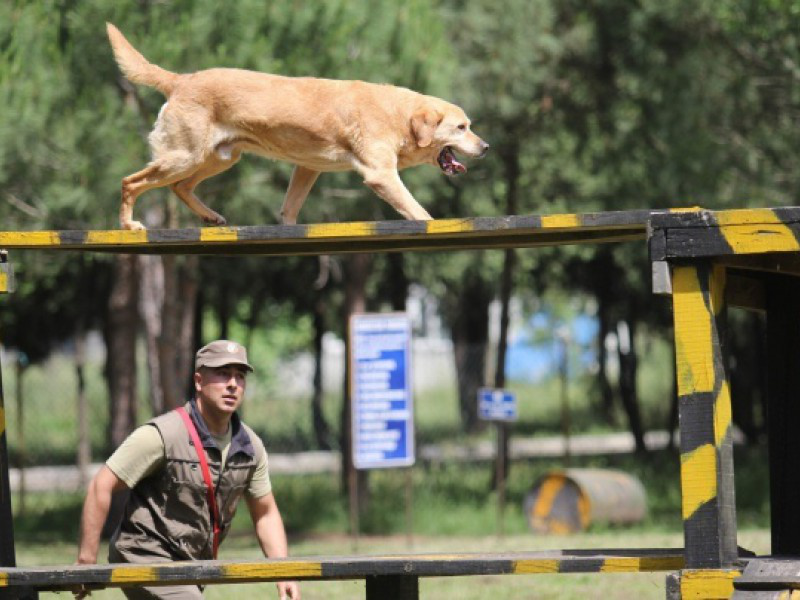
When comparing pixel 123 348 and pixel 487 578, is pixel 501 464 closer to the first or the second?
pixel 123 348

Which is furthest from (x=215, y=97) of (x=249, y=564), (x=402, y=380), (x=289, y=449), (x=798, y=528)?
(x=289, y=449)

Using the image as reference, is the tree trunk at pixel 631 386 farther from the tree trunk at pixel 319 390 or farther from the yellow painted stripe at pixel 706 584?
the yellow painted stripe at pixel 706 584

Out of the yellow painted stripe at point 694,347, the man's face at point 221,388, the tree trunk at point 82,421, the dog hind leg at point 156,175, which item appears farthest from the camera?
the tree trunk at point 82,421

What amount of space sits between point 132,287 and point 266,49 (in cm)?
631

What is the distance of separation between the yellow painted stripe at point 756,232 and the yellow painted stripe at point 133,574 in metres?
2.43

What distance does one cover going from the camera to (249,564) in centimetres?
570

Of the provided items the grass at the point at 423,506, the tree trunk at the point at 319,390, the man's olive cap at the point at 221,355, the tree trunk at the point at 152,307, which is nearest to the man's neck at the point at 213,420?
the man's olive cap at the point at 221,355

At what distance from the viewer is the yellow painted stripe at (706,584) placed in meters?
5.30

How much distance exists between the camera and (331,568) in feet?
18.6

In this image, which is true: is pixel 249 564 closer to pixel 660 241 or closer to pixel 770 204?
pixel 660 241

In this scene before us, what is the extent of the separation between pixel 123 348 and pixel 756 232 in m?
17.0

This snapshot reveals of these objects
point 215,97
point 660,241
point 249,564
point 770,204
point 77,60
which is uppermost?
point 77,60

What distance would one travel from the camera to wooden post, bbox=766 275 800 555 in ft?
21.2

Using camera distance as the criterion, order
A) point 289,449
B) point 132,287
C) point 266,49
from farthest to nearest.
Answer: point 289,449
point 132,287
point 266,49
